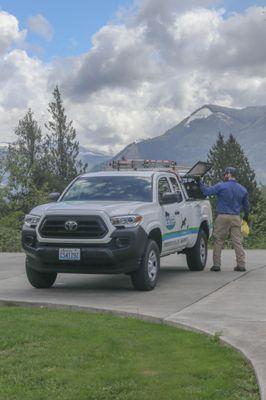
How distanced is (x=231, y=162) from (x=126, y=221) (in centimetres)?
7256

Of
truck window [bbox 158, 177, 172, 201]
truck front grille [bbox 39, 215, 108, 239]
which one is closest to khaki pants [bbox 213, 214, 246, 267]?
truck window [bbox 158, 177, 172, 201]

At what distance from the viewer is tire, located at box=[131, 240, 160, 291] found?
9484mm

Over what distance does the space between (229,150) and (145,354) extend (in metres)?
77.1

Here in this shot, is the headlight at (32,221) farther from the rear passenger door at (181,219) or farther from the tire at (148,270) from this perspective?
the rear passenger door at (181,219)

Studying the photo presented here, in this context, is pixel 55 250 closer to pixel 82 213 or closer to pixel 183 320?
pixel 82 213

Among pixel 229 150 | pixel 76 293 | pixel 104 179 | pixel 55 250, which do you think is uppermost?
pixel 229 150

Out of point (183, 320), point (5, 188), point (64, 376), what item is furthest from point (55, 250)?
point (5, 188)

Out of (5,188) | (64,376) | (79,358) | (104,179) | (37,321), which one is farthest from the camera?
(5,188)

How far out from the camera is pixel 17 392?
452 centimetres

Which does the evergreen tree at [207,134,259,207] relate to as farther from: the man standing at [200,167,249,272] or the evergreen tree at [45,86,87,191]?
the man standing at [200,167,249,272]

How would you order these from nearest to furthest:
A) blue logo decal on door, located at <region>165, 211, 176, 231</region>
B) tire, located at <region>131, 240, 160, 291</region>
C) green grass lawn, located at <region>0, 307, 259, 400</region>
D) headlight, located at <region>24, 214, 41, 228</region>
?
green grass lawn, located at <region>0, 307, 259, 400</region>, tire, located at <region>131, 240, 160, 291</region>, headlight, located at <region>24, 214, 41, 228</region>, blue logo decal on door, located at <region>165, 211, 176, 231</region>

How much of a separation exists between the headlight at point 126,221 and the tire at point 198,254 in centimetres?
341

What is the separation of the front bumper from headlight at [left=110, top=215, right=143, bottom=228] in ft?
0.26

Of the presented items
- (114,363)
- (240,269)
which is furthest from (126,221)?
(114,363)
